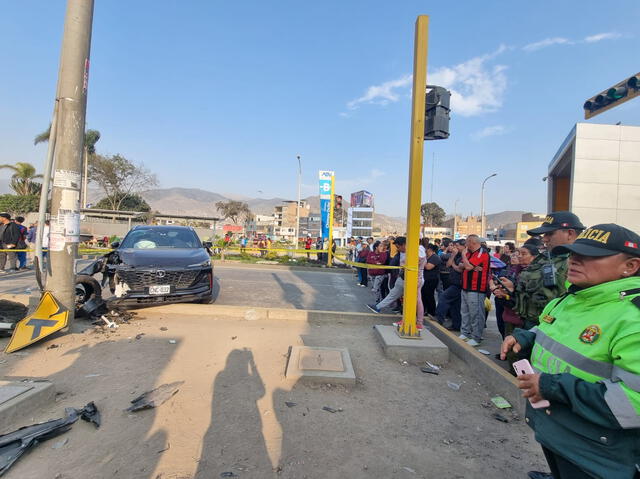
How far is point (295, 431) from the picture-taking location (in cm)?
276

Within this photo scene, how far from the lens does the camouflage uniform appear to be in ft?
11.5

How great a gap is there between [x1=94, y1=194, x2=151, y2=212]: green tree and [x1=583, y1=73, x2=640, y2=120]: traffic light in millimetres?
51741

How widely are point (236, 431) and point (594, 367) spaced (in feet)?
8.22

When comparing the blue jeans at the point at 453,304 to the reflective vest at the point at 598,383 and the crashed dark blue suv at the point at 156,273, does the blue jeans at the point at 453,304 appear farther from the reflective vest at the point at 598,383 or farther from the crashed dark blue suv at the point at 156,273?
the reflective vest at the point at 598,383

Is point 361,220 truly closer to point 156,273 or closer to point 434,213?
point 156,273

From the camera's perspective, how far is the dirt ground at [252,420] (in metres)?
2.35

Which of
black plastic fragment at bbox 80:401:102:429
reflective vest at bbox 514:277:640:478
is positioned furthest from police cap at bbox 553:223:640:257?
black plastic fragment at bbox 80:401:102:429

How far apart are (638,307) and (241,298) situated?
7.71m

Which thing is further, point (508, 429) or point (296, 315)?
point (296, 315)

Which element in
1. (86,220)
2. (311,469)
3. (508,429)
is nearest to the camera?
(311,469)

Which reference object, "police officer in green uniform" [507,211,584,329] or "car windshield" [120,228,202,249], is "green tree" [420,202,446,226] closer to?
"car windshield" [120,228,202,249]

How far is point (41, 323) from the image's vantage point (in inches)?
172

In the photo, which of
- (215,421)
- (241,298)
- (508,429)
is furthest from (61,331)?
(508,429)

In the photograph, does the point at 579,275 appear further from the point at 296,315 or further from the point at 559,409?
the point at 296,315
